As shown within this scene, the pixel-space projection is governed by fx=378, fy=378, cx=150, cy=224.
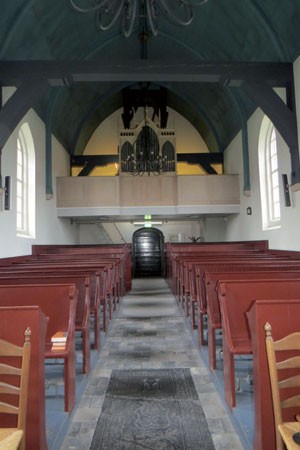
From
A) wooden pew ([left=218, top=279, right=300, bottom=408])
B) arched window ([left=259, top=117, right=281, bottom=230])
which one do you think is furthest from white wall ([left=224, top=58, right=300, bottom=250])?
wooden pew ([left=218, top=279, right=300, bottom=408])

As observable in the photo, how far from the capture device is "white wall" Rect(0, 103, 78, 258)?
7.84 m

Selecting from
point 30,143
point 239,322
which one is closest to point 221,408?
point 239,322

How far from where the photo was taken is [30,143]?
9.75 metres

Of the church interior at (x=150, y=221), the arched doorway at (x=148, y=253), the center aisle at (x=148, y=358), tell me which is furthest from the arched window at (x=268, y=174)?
the arched doorway at (x=148, y=253)

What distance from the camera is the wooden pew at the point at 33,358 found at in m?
2.06

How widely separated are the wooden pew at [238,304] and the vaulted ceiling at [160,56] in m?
4.22

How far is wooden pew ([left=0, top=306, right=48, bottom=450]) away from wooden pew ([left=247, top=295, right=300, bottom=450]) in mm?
1196

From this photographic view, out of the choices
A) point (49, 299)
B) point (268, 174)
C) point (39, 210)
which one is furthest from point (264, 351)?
point (39, 210)

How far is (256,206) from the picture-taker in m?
10.3

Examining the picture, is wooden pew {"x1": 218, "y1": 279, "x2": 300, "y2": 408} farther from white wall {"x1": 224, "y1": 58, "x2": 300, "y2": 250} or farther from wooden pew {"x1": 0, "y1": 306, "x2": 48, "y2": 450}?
white wall {"x1": 224, "y1": 58, "x2": 300, "y2": 250}

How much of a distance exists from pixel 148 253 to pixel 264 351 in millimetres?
13011

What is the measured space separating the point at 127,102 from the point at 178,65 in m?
8.02

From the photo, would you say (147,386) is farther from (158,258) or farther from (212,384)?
(158,258)

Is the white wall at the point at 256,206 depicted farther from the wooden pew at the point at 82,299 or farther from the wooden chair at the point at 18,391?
the wooden chair at the point at 18,391
